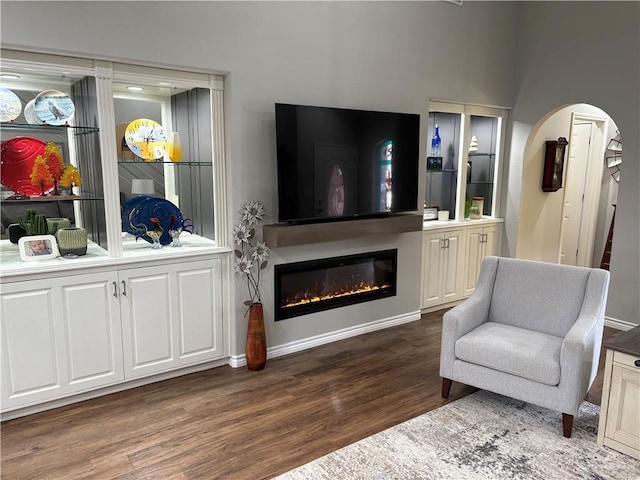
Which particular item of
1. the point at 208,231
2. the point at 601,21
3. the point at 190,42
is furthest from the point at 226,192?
the point at 601,21

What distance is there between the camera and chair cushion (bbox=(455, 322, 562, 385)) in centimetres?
271

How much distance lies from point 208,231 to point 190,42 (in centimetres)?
133

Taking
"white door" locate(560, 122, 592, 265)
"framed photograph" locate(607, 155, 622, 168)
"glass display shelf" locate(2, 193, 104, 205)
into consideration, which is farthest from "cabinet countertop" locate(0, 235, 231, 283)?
"framed photograph" locate(607, 155, 622, 168)

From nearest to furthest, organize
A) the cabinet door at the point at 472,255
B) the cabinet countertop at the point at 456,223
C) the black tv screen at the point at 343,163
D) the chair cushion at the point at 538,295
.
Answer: the chair cushion at the point at 538,295 < the black tv screen at the point at 343,163 < the cabinet countertop at the point at 456,223 < the cabinet door at the point at 472,255

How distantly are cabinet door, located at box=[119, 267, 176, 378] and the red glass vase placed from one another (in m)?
0.54

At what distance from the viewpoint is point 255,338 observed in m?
3.51

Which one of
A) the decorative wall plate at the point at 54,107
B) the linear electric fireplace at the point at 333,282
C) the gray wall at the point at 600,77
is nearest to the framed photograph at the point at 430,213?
the linear electric fireplace at the point at 333,282

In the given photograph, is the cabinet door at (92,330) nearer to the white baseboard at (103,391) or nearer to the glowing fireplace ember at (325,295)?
the white baseboard at (103,391)

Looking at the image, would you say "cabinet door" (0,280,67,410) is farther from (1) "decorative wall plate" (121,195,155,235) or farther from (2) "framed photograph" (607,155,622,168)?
(2) "framed photograph" (607,155,622,168)

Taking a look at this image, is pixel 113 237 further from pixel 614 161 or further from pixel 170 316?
pixel 614 161

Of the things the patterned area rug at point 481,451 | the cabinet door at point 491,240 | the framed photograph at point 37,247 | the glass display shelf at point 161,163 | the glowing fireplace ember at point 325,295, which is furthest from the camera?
the cabinet door at point 491,240

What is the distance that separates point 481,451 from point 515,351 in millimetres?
620

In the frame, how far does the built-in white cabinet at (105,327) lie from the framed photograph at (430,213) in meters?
2.41

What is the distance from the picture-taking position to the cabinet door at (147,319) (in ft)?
10.3
